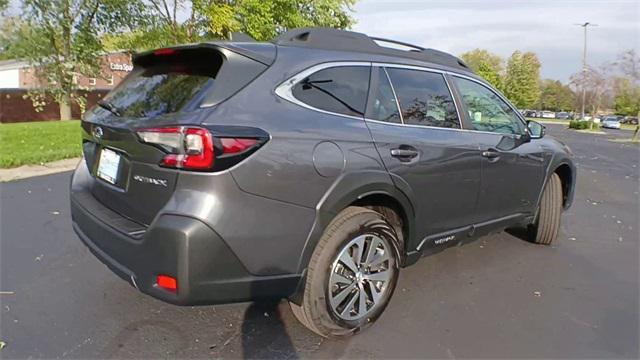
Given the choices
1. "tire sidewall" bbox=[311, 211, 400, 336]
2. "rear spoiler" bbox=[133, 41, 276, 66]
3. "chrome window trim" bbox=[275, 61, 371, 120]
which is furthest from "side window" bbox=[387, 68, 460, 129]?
"rear spoiler" bbox=[133, 41, 276, 66]

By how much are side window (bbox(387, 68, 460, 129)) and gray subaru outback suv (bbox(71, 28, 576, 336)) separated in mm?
12

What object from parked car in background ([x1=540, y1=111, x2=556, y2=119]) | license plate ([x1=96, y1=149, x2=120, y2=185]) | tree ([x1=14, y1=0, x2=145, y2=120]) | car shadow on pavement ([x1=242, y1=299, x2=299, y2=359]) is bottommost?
car shadow on pavement ([x1=242, y1=299, x2=299, y2=359])

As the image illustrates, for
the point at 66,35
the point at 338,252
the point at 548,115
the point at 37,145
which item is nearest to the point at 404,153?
the point at 338,252

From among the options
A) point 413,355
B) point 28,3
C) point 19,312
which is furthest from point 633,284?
point 28,3

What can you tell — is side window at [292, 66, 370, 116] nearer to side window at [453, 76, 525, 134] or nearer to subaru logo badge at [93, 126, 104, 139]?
side window at [453, 76, 525, 134]

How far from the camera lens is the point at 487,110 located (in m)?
3.96

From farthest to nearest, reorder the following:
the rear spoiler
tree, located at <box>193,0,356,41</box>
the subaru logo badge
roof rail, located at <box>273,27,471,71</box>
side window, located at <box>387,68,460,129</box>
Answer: tree, located at <box>193,0,356,41</box>
side window, located at <box>387,68,460,129</box>
roof rail, located at <box>273,27,471,71</box>
the subaru logo badge
the rear spoiler

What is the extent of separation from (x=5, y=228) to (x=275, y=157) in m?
3.84

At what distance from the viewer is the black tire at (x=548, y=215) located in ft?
14.9

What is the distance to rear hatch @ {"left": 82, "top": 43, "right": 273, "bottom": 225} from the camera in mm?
2346

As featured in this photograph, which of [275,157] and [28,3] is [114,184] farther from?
[28,3]

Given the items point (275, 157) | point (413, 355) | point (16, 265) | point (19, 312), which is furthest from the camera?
point (16, 265)

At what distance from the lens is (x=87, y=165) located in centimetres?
310

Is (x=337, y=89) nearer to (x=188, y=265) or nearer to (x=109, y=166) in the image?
(x=188, y=265)
